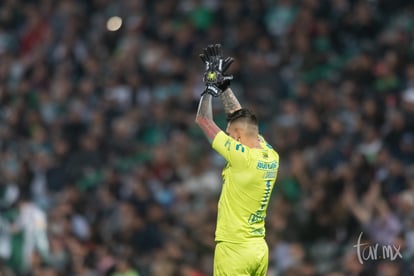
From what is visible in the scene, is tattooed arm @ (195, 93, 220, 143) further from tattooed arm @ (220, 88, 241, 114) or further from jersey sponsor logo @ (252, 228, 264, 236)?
jersey sponsor logo @ (252, 228, 264, 236)

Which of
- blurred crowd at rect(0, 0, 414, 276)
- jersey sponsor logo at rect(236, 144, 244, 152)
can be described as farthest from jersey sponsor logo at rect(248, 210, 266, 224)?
blurred crowd at rect(0, 0, 414, 276)

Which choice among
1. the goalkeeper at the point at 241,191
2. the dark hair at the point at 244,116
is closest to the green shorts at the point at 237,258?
the goalkeeper at the point at 241,191

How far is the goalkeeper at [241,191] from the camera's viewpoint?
35.5ft

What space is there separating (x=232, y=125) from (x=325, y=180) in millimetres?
5826

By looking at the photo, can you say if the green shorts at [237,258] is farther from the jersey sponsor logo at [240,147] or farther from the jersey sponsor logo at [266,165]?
the jersey sponsor logo at [240,147]

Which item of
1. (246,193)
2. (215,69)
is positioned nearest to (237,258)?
(246,193)

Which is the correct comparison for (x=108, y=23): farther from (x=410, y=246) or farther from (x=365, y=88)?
(x=410, y=246)

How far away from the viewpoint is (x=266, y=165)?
1090 centimetres

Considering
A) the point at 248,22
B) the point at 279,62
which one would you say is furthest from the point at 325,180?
the point at 248,22

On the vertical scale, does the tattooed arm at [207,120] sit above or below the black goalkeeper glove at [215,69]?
below

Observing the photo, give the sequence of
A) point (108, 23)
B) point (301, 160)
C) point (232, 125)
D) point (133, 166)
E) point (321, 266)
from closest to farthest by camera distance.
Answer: point (232, 125) → point (321, 266) → point (301, 160) → point (133, 166) → point (108, 23)

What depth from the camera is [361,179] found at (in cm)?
1616

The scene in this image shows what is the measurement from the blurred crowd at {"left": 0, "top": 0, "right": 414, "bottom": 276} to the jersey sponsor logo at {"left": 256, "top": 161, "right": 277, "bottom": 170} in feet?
11.7

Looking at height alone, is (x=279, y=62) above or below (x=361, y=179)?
above
